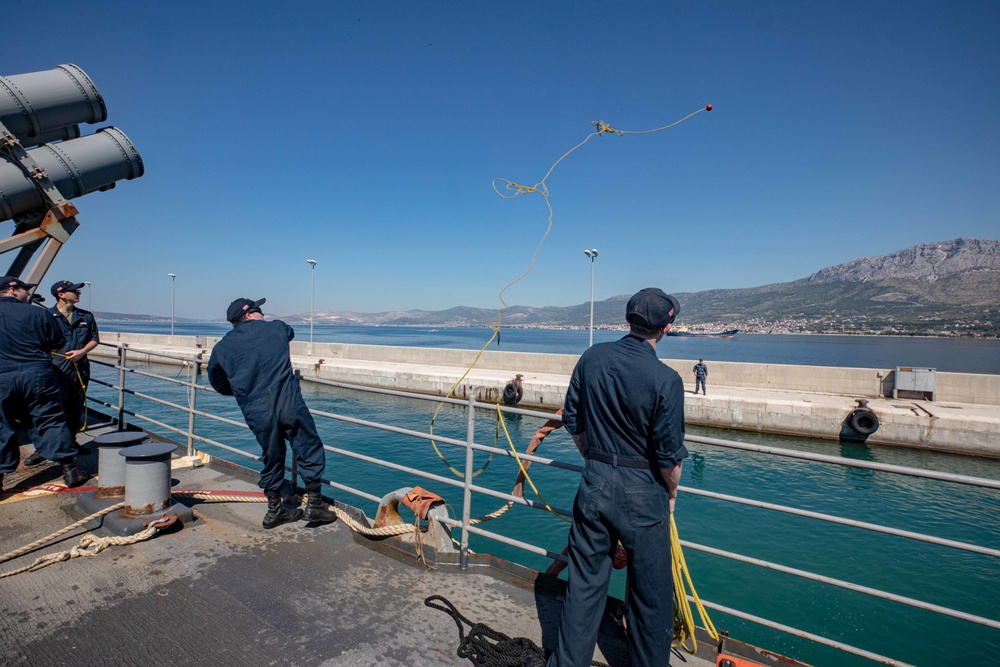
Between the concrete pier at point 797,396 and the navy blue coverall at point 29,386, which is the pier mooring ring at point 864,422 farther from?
the navy blue coverall at point 29,386

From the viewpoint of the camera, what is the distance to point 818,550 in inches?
339

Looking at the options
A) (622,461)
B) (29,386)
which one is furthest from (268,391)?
(622,461)

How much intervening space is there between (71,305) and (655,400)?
6.74 metres

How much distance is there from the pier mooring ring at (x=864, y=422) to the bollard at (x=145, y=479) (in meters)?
19.6

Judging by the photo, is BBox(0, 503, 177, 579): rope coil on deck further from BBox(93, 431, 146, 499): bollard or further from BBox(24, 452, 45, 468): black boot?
BBox(24, 452, 45, 468): black boot

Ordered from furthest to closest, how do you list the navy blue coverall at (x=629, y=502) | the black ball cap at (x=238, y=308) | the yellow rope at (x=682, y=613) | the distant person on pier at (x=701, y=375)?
1. the distant person on pier at (x=701, y=375)
2. the black ball cap at (x=238, y=308)
3. the yellow rope at (x=682, y=613)
4. the navy blue coverall at (x=629, y=502)

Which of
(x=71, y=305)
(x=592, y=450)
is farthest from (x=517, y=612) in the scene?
(x=71, y=305)

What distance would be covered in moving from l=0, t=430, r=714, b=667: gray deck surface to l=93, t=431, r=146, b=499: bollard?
33 cm

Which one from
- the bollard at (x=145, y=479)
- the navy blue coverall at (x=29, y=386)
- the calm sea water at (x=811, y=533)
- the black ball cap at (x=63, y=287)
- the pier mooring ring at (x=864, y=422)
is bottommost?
the calm sea water at (x=811, y=533)

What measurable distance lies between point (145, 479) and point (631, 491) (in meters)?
3.78

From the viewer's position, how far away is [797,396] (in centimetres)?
1928

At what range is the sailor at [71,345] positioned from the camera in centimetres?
536

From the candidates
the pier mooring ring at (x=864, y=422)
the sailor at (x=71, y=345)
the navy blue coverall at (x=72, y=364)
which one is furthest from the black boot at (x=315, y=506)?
the pier mooring ring at (x=864, y=422)

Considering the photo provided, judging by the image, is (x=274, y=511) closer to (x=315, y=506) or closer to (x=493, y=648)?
(x=315, y=506)
